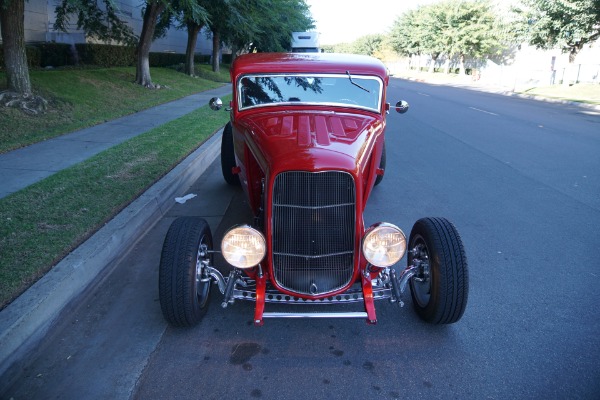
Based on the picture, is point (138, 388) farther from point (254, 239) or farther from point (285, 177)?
point (285, 177)

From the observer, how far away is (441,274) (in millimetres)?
3041

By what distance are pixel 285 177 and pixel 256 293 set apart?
803 mm

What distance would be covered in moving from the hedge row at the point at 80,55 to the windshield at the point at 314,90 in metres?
12.7

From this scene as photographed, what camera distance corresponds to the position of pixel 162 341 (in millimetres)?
3109

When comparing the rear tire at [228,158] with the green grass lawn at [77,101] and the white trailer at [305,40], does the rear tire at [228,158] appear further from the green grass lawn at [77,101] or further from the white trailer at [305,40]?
the white trailer at [305,40]

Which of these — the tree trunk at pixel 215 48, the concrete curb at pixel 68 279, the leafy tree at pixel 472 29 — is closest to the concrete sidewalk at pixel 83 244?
the concrete curb at pixel 68 279

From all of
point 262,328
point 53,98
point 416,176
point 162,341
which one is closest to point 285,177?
point 262,328

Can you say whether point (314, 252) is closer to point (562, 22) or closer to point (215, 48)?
point (215, 48)

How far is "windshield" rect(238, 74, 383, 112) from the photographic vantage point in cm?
436

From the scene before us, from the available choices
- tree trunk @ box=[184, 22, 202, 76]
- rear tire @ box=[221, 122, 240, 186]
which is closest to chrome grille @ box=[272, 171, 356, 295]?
rear tire @ box=[221, 122, 240, 186]

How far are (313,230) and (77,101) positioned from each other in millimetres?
10611

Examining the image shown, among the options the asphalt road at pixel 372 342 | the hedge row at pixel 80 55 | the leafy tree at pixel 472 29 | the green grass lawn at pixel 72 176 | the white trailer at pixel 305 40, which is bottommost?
the asphalt road at pixel 372 342

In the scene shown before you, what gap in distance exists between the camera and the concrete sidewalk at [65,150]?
230 inches

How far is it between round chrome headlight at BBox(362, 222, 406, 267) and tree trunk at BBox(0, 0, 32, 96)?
9.49 m
